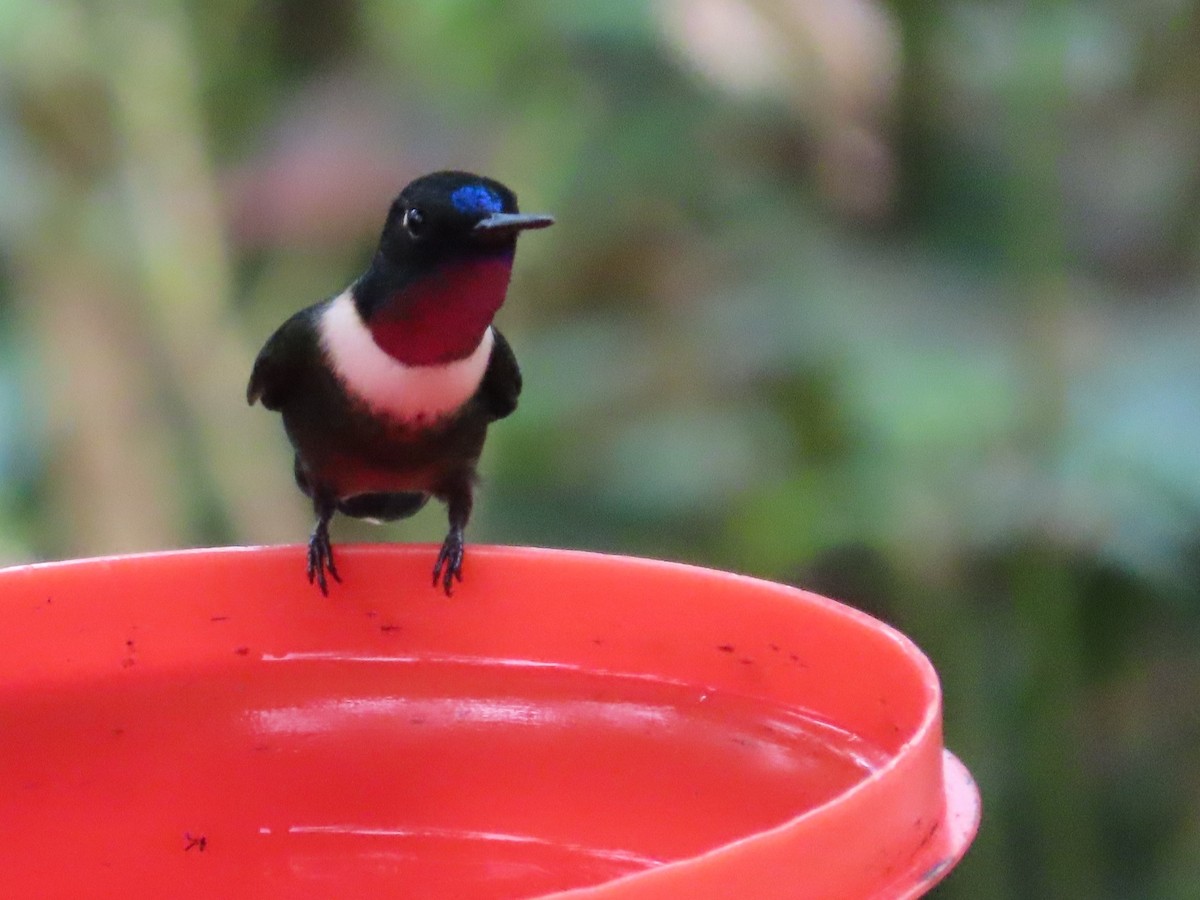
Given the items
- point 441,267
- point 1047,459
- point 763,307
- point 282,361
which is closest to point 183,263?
point 763,307

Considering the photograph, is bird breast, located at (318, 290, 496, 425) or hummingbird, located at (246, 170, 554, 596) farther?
bird breast, located at (318, 290, 496, 425)

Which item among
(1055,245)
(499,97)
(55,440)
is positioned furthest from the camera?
(499,97)

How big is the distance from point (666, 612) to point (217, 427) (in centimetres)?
245

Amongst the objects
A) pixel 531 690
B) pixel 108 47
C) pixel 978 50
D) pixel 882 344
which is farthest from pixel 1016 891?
pixel 108 47

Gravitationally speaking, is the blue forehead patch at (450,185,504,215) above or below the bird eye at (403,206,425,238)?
above

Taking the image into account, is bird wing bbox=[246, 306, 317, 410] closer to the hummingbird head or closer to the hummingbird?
the hummingbird

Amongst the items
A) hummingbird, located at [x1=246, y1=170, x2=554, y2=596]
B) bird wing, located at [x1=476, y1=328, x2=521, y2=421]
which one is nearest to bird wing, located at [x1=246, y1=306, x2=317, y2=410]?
hummingbird, located at [x1=246, y1=170, x2=554, y2=596]

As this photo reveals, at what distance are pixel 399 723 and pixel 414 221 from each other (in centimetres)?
56

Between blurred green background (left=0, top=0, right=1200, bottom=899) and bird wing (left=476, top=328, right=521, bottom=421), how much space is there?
1177 mm

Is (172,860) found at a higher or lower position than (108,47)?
lower

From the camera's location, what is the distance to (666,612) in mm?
1438

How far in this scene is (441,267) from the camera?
5.89 ft

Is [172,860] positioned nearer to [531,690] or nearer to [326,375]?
[531,690]

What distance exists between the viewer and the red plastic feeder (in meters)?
1.37
